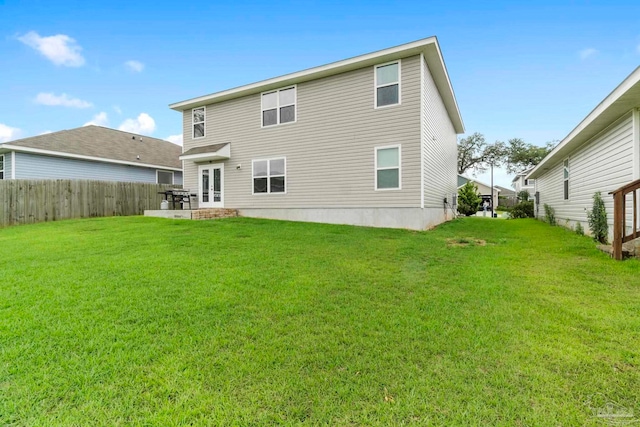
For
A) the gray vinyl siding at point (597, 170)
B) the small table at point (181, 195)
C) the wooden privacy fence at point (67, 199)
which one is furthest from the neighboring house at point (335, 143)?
the gray vinyl siding at point (597, 170)

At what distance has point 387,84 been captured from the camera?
1000cm

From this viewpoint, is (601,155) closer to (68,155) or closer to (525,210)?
(525,210)

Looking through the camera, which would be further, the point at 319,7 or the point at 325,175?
the point at 319,7

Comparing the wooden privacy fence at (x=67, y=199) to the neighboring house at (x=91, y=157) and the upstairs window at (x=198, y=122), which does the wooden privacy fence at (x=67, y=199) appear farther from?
the upstairs window at (x=198, y=122)

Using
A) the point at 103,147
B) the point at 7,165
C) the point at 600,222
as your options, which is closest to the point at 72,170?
the point at 103,147

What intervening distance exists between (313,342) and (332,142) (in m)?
9.13

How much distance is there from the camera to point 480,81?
58.7 ft

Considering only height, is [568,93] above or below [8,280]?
above

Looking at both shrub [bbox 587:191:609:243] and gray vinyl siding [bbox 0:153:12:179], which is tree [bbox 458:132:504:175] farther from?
gray vinyl siding [bbox 0:153:12:179]

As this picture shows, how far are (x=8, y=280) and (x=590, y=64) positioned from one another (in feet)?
71.9

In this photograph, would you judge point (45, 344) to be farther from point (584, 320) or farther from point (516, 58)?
point (516, 58)

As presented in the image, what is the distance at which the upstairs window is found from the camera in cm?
1395

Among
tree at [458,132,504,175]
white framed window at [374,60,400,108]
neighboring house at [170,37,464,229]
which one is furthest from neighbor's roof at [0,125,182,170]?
tree at [458,132,504,175]

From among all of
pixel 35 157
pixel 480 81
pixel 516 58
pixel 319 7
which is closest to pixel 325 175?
pixel 319 7
